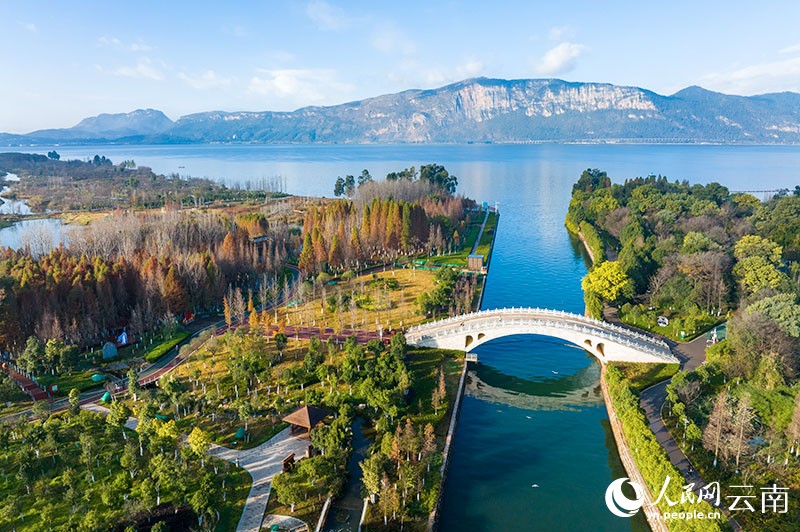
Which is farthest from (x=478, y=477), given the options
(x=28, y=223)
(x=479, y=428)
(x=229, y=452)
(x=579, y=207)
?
(x=28, y=223)

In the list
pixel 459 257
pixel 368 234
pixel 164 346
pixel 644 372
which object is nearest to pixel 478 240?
pixel 459 257

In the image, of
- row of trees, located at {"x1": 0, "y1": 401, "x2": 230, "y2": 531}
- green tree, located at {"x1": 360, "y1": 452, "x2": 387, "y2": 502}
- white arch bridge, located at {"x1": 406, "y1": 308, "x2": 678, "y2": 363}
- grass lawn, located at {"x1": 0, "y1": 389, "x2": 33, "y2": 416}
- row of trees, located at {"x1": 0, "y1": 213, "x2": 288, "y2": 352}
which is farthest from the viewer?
row of trees, located at {"x1": 0, "y1": 213, "x2": 288, "y2": 352}

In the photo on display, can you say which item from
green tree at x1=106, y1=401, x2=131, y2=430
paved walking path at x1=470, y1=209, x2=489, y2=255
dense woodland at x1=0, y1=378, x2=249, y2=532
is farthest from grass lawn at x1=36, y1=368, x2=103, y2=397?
paved walking path at x1=470, y1=209, x2=489, y2=255

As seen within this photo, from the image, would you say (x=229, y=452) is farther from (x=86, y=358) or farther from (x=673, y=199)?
(x=673, y=199)

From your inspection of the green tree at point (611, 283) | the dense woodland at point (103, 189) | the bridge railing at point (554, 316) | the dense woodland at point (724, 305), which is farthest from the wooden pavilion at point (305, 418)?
the dense woodland at point (103, 189)

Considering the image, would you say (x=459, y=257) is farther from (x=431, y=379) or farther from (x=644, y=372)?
(x=644, y=372)

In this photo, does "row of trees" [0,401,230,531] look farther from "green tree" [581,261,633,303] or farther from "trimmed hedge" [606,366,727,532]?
"green tree" [581,261,633,303]

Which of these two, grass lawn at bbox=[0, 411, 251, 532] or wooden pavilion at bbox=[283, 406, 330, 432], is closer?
grass lawn at bbox=[0, 411, 251, 532]
